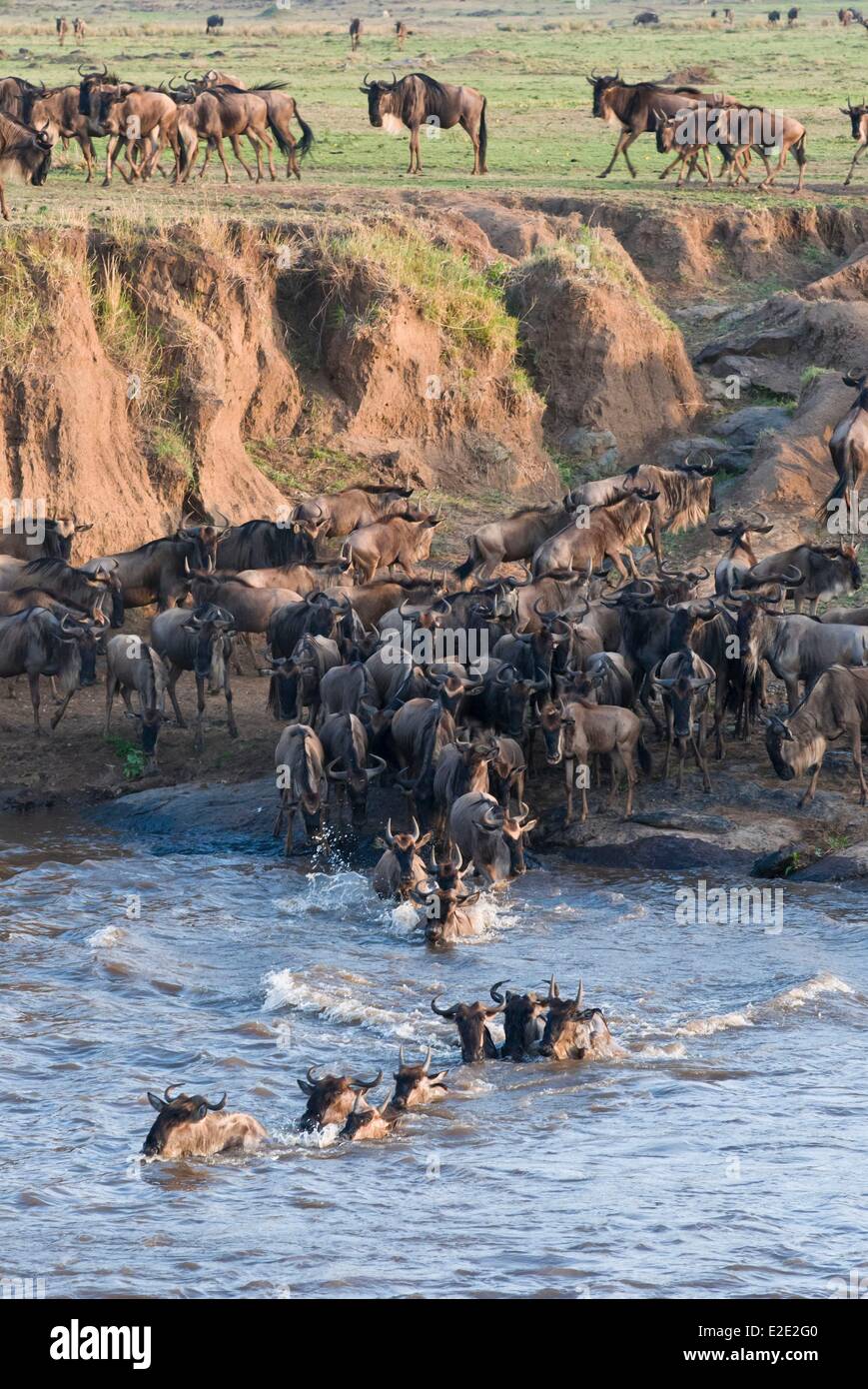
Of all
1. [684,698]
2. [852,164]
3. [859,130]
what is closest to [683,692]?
[684,698]

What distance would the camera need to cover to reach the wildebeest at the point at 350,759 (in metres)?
15.5

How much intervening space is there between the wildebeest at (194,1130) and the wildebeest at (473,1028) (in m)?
1.45

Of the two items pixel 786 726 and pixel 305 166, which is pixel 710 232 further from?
pixel 786 726

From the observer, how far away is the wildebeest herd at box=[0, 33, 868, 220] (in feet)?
88.8

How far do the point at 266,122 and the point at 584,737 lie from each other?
55.3ft

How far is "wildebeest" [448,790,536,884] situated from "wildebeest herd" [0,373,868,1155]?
0.02 m

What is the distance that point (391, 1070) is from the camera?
11914 millimetres

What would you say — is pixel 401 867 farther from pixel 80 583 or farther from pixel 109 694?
pixel 80 583

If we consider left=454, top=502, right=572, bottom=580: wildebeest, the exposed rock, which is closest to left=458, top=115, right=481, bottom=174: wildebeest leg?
the exposed rock

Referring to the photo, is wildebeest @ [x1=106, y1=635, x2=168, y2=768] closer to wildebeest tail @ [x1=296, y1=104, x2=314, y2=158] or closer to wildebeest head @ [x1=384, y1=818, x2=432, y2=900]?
wildebeest head @ [x1=384, y1=818, x2=432, y2=900]

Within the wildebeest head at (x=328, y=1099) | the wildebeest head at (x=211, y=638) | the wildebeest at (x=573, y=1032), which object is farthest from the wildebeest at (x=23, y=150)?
the wildebeest head at (x=328, y=1099)

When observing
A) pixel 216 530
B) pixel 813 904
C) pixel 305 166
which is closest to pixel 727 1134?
pixel 813 904

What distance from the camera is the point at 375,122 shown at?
3031cm
